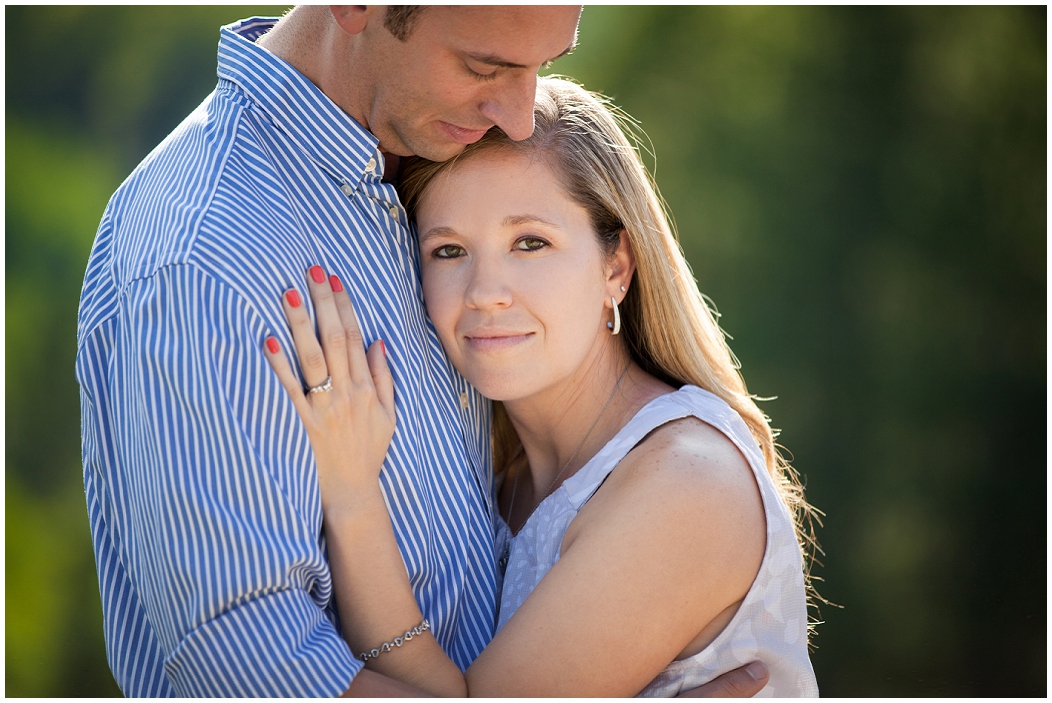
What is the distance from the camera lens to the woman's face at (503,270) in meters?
1.87

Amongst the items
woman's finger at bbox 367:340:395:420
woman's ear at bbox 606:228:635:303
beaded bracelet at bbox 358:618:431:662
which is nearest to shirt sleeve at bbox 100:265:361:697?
beaded bracelet at bbox 358:618:431:662

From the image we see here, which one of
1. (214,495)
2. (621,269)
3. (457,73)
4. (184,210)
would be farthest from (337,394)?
(621,269)

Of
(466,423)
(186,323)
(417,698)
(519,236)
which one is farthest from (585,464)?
(186,323)

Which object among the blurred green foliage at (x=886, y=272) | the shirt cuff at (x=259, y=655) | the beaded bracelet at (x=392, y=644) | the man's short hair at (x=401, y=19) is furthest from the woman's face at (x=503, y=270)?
the blurred green foliage at (x=886, y=272)

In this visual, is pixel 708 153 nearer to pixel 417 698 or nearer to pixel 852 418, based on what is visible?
pixel 852 418

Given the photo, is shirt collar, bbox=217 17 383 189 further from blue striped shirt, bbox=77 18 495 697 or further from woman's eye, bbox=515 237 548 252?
woman's eye, bbox=515 237 548 252

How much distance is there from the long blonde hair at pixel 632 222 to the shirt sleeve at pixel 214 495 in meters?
0.74

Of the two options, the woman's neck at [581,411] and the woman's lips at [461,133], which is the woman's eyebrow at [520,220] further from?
the woman's neck at [581,411]

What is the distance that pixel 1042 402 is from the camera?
4.84 meters

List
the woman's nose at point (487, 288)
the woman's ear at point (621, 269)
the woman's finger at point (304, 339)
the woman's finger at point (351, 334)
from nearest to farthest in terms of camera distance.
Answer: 1. the woman's finger at point (304, 339)
2. the woman's finger at point (351, 334)
3. the woman's nose at point (487, 288)
4. the woman's ear at point (621, 269)

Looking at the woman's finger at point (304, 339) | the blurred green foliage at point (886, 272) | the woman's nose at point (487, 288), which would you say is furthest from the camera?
the blurred green foliage at point (886, 272)

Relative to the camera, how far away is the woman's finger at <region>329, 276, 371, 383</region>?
1573 mm

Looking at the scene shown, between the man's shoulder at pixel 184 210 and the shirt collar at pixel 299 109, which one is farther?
the shirt collar at pixel 299 109

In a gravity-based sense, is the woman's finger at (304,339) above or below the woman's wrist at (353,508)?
above
